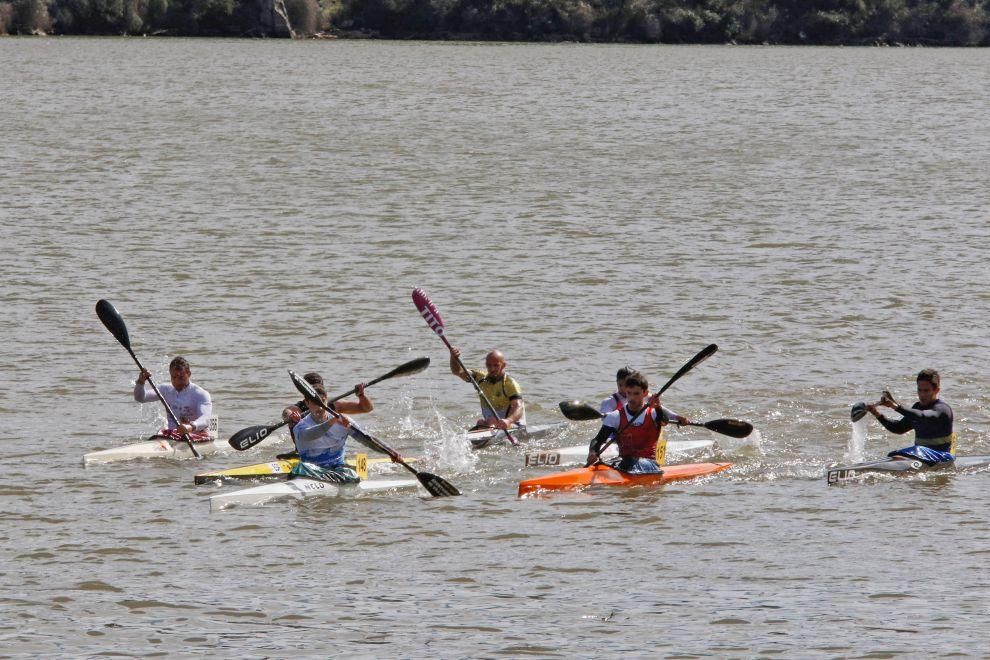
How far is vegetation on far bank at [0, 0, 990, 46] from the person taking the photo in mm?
123625

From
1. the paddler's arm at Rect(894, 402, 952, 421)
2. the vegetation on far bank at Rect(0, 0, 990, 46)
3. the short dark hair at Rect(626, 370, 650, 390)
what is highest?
the vegetation on far bank at Rect(0, 0, 990, 46)

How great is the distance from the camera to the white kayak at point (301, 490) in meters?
16.8

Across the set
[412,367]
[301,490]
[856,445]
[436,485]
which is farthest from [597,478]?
[856,445]

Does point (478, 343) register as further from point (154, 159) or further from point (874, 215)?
point (154, 159)

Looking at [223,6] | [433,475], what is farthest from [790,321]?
[223,6]

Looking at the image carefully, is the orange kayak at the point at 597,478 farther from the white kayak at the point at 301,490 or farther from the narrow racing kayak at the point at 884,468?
the narrow racing kayak at the point at 884,468

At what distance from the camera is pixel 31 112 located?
61.0 m

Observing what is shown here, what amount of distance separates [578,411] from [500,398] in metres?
1.91

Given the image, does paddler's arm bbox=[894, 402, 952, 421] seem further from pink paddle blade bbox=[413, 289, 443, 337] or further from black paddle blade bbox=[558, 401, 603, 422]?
pink paddle blade bbox=[413, 289, 443, 337]

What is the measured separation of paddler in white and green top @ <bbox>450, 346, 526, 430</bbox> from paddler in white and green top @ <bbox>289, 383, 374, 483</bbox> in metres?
2.80

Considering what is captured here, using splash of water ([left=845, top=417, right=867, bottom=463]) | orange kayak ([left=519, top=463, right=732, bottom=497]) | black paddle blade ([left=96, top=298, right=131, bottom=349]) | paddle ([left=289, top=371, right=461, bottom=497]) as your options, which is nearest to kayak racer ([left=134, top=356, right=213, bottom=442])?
black paddle blade ([left=96, top=298, right=131, bottom=349])

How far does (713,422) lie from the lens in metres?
18.6

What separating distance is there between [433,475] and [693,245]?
17.7 metres

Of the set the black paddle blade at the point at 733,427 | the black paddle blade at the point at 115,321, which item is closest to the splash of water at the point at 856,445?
the black paddle blade at the point at 733,427
